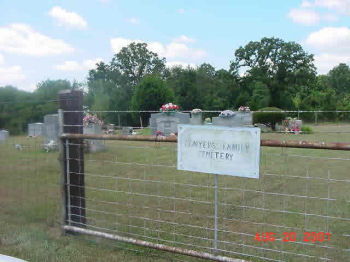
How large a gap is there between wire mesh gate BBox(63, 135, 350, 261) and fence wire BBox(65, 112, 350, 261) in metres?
0.01

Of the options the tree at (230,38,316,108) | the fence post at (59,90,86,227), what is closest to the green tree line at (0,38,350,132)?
the tree at (230,38,316,108)

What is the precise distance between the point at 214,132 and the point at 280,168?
502 centimetres

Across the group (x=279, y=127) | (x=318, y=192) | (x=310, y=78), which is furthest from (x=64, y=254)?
(x=310, y=78)

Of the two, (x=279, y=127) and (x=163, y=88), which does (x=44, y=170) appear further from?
(x=163, y=88)

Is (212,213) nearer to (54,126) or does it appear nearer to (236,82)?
(54,126)

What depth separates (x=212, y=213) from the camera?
4504 millimetres

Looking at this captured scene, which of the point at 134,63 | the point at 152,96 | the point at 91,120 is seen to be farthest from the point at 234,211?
the point at 134,63

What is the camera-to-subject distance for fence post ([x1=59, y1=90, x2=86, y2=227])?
12.3 ft

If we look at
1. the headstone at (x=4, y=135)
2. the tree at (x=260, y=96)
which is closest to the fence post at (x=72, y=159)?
the headstone at (x=4, y=135)

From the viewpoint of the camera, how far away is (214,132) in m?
2.84

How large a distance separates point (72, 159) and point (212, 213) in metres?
1.96

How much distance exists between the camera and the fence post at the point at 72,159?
3762 millimetres

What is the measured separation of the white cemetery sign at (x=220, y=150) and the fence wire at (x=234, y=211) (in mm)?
272
